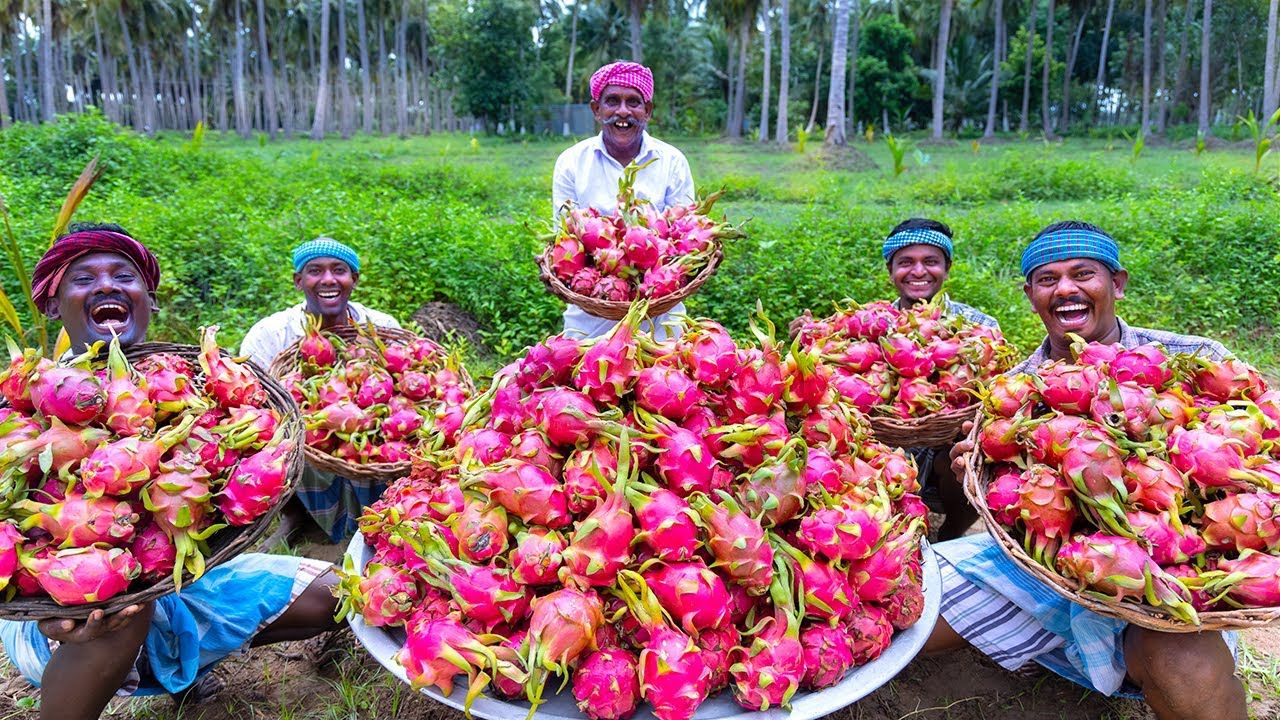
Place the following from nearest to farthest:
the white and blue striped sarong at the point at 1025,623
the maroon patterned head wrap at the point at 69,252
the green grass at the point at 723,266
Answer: the white and blue striped sarong at the point at 1025,623 < the maroon patterned head wrap at the point at 69,252 < the green grass at the point at 723,266

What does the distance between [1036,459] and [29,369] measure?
264 centimetres

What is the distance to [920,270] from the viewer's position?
3.70m

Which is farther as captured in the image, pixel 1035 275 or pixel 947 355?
pixel 947 355

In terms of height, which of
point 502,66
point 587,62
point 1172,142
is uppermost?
point 587,62

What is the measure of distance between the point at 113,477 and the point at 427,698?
1.49m

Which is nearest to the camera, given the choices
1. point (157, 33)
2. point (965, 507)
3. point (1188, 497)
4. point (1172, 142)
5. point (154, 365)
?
point (1188, 497)

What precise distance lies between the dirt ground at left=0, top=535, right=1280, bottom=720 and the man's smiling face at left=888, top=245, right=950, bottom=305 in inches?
65.9

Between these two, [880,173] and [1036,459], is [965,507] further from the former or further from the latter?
[880,173]

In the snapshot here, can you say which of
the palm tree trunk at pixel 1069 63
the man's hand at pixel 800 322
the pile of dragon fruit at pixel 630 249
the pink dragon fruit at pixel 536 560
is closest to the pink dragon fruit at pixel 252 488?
the pink dragon fruit at pixel 536 560

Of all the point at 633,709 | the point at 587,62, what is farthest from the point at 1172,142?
the point at 633,709

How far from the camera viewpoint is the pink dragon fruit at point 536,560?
1614 mm

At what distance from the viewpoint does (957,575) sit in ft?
8.58

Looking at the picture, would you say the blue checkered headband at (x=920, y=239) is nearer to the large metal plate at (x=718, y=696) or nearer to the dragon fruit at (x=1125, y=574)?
the dragon fruit at (x=1125, y=574)

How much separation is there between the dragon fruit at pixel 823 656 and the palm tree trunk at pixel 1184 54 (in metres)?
38.1
